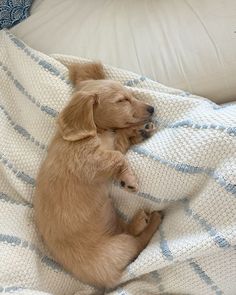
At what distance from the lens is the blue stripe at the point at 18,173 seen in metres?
1.45

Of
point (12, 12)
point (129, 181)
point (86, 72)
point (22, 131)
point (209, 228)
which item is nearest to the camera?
point (209, 228)

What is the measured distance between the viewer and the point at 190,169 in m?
1.22

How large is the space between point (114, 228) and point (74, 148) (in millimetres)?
285

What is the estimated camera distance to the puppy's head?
1.28 metres

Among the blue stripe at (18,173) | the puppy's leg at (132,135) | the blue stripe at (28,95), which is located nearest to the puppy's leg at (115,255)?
the puppy's leg at (132,135)

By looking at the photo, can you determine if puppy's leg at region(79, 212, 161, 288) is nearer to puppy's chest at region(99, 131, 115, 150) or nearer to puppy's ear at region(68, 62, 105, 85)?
puppy's chest at region(99, 131, 115, 150)

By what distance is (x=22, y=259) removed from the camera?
1293 mm

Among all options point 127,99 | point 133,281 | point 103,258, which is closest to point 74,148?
point 127,99

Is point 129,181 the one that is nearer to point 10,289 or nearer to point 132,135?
point 132,135

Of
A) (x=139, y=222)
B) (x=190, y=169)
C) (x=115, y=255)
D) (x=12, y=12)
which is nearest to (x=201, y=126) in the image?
(x=190, y=169)

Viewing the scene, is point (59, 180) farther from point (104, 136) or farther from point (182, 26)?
point (182, 26)

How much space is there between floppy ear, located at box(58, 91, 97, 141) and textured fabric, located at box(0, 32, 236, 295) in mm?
150

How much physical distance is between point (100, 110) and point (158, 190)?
1.00 feet

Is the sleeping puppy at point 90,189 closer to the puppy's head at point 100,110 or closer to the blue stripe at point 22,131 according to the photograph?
the puppy's head at point 100,110
